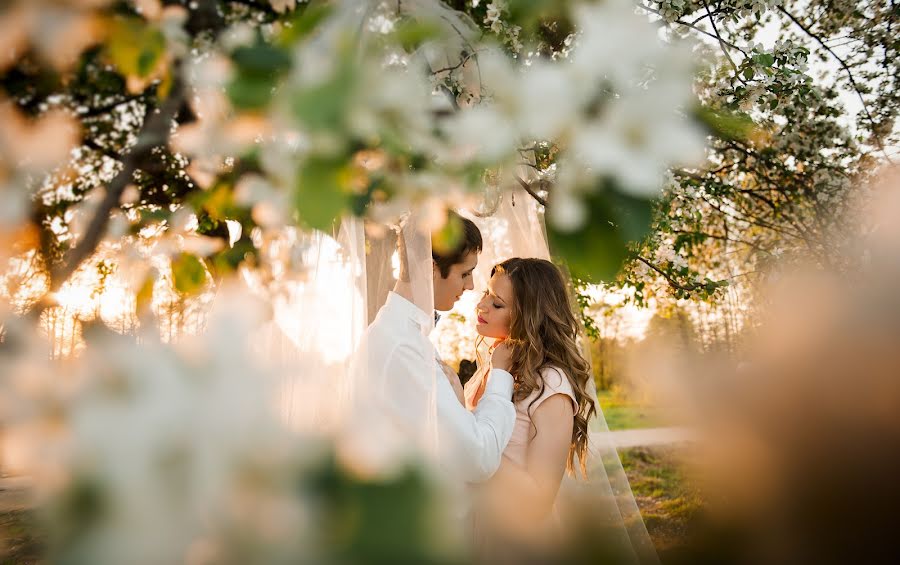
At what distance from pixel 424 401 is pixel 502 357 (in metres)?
0.87

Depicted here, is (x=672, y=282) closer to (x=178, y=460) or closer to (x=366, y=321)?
(x=366, y=321)

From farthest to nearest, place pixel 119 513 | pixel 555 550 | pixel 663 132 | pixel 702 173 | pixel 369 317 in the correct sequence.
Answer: pixel 702 173
pixel 369 317
pixel 663 132
pixel 555 550
pixel 119 513

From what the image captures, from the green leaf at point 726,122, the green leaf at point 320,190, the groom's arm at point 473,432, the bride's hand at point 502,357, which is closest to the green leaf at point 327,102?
the green leaf at point 320,190

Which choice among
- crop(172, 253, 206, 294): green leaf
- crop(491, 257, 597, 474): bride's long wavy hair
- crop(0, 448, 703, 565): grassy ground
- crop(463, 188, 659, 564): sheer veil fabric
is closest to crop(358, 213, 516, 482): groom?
crop(491, 257, 597, 474): bride's long wavy hair

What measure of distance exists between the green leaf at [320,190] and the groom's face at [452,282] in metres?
1.88

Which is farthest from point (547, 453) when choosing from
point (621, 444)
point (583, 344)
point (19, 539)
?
point (621, 444)

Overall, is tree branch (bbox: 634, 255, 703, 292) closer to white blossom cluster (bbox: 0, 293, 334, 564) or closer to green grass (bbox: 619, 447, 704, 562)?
green grass (bbox: 619, 447, 704, 562)

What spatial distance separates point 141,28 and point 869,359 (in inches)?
38.7

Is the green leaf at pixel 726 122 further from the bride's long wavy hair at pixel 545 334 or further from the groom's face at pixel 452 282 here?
the bride's long wavy hair at pixel 545 334

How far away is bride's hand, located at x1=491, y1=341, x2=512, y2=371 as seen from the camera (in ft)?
8.52

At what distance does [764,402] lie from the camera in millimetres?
512

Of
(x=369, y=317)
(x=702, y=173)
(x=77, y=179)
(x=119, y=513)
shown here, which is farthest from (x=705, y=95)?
(x=77, y=179)

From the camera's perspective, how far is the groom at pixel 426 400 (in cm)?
183

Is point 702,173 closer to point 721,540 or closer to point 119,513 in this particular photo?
point 721,540
